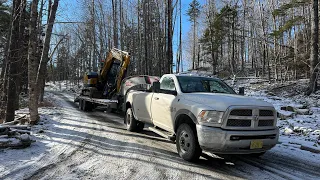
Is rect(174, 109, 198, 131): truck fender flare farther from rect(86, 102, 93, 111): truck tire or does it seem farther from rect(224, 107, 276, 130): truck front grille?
rect(86, 102, 93, 111): truck tire

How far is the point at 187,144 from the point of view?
5555 millimetres

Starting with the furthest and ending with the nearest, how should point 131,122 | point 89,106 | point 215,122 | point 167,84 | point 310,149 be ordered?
point 89,106
point 131,122
point 167,84
point 310,149
point 215,122

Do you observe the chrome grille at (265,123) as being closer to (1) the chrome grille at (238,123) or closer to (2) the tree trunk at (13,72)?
(1) the chrome grille at (238,123)

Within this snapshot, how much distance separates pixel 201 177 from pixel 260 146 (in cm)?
137

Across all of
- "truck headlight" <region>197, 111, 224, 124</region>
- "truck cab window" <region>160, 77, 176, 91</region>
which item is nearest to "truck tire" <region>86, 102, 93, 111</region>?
"truck cab window" <region>160, 77, 176, 91</region>

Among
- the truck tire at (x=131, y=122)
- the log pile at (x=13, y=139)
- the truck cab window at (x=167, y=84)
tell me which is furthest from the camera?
the truck tire at (x=131, y=122)

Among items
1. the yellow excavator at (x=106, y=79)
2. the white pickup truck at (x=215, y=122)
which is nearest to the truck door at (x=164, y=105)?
the white pickup truck at (x=215, y=122)

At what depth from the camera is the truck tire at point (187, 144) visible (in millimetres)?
5336

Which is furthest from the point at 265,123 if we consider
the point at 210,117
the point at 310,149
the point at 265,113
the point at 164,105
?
the point at 164,105

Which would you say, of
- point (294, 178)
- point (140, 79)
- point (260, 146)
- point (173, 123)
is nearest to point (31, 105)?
point (140, 79)

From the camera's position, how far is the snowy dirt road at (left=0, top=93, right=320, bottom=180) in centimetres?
465

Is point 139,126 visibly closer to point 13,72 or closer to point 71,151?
point 71,151

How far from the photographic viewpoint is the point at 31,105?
9.00 metres

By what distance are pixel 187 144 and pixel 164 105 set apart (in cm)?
142
